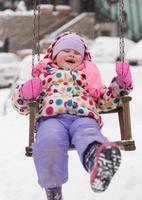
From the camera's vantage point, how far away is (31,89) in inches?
140

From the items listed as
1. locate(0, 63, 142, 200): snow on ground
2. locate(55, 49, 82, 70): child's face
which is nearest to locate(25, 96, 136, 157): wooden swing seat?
locate(55, 49, 82, 70): child's face

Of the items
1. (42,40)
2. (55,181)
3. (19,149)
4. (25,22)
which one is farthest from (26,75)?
(25,22)

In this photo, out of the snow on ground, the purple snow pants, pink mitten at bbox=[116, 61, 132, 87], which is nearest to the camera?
the purple snow pants

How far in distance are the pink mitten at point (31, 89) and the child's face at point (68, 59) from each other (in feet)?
1.09

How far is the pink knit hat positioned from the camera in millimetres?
Result: 3942

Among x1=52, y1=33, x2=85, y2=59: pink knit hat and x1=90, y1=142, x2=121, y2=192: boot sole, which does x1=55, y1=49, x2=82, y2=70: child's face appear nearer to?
x1=52, y1=33, x2=85, y2=59: pink knit hat

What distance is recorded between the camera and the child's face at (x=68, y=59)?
3885mm

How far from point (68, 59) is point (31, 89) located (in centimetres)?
46

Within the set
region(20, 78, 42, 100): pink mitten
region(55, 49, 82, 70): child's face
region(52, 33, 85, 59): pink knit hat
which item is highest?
region(52, 33, 85, 59): pink knit hat

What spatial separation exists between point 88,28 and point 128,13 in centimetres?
141

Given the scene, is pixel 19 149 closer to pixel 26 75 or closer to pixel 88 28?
pixel 26 75

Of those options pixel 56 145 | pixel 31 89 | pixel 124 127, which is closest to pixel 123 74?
pixel 124 127

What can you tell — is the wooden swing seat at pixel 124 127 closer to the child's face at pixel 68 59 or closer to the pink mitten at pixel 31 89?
the pink mitten at pixel 31 89

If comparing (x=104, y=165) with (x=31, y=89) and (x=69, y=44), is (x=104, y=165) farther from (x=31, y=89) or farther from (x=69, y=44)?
(x=69, y=44)
